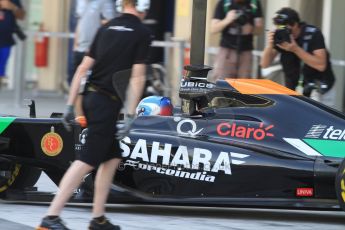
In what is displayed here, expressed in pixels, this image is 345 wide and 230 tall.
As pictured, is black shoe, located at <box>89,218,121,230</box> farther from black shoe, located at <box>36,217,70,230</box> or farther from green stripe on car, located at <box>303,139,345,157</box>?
green stripe on car, located at <box>303,139,345,157</box>

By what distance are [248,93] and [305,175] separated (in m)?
0.83

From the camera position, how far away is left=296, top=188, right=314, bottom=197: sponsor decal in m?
7.20

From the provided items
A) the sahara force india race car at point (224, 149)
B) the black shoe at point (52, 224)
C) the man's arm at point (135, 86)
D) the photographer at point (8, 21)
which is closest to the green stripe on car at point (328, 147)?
the sahara force india race car at point (224, 149)

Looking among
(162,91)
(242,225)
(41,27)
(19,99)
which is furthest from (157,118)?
(41,27)

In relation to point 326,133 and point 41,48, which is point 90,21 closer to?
point 326,133

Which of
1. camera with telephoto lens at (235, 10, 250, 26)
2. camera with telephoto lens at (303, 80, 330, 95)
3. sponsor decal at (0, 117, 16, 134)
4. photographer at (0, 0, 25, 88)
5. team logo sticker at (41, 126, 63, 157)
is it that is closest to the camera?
team logo sticker at (41, 126, 63, 157)

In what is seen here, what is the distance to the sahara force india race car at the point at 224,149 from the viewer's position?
725 centimetres

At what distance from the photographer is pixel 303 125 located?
744cm

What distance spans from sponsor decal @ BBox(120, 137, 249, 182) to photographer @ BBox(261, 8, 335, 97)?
7.00ft

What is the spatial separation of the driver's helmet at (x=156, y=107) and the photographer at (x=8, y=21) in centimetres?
549

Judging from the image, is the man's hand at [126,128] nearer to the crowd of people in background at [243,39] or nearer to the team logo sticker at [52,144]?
the team logo sticker at [52,144]

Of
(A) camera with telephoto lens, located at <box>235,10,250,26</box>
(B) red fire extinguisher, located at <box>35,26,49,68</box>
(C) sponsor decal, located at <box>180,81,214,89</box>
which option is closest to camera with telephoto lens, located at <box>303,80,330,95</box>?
(A) camera with telephoto lens, located at <box>235,10,250,26</box>

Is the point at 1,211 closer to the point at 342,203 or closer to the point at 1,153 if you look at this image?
the point at 1,153

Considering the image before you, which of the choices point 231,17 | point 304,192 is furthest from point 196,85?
point 231,17
